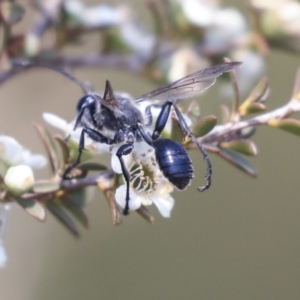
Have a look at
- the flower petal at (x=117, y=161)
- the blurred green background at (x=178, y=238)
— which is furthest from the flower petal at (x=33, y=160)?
the blurred green background at (x=178, y=238)

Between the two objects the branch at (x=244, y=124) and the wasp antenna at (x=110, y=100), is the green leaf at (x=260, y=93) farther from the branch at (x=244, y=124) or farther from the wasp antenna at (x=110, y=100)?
the wasp antenna at (x=110, y=100)

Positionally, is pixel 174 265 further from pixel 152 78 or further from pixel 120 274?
pixel 152 78

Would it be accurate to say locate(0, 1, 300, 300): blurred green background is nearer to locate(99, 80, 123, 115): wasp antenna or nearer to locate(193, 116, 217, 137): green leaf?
locate(99, 80, 123, 115): wasp antenna

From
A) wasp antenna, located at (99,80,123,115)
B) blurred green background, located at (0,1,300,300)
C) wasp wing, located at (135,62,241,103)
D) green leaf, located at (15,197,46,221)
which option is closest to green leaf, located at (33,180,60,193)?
green leaf, located at (15,197,46,221)

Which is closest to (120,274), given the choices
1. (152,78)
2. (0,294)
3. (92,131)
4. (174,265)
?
(174,265)

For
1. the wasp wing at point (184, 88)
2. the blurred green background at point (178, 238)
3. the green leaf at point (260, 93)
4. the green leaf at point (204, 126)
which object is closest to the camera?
the green leaf at point (204, 126)

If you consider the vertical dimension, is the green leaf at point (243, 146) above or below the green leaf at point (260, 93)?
below
